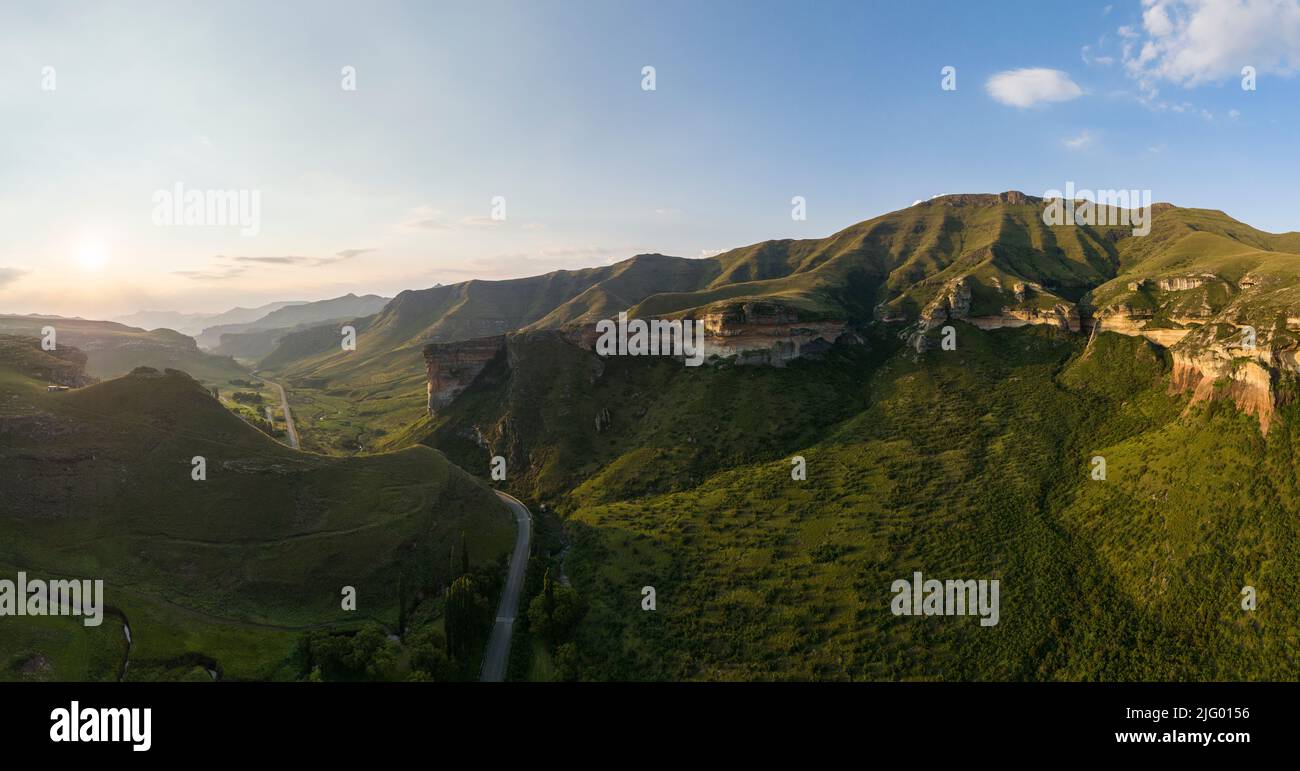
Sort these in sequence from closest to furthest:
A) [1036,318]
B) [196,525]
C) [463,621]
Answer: [463,621] < [196,525] < [1036,318]

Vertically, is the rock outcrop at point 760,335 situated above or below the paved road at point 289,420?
above

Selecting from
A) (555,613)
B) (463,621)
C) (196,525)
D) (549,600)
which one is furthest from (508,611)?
(196,525)

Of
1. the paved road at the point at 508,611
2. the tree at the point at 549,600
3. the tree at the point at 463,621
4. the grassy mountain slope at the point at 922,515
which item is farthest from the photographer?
the tree at the point at 549,600

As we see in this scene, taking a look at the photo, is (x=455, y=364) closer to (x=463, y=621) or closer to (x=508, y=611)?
(x=508, y=611)

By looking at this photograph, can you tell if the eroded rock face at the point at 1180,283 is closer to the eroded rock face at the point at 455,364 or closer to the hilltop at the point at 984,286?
the hilltop at the point at 984,286

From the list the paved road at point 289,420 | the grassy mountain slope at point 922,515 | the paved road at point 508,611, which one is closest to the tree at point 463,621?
the paved road at point 508,611

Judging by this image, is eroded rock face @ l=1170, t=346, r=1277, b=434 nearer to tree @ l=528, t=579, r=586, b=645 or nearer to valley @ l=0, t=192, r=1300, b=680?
valley @ l=0, t=192, r=1300, b=680
